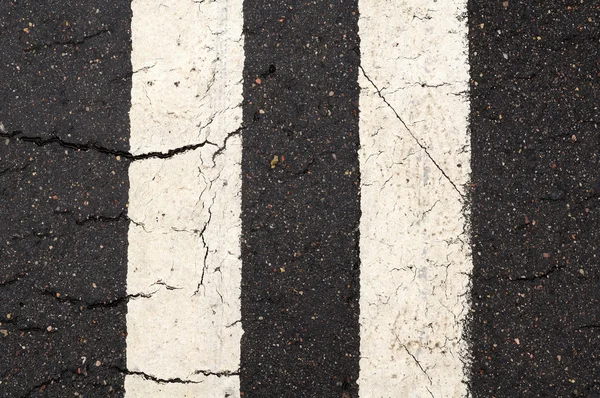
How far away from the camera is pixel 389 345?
2361 millimetres

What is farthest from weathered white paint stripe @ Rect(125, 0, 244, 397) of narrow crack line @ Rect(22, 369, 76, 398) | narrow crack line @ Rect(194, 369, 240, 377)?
narrow crack line @ Rect(22, 369, 76, 398)

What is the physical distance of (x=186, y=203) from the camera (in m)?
2.47

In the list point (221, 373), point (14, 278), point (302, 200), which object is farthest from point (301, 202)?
point (14, 278)

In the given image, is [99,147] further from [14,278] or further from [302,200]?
[302,200]

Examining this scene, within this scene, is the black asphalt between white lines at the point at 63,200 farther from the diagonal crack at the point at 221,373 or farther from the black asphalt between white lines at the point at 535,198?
the black asphalt between white lines at the point at 535,198

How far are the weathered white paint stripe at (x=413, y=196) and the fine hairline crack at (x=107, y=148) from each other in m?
0.69

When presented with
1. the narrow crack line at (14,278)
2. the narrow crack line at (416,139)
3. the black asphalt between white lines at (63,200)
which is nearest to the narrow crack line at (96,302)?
the black asphalt between white lines at (63,200)

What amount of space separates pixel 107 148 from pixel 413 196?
1.46 m

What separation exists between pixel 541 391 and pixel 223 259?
153 cm

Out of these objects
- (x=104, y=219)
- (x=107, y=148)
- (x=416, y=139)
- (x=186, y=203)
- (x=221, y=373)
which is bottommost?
(x=221, y=373)

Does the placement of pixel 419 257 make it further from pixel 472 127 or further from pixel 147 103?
pixel 147 103

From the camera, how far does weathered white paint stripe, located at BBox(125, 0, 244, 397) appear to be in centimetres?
244

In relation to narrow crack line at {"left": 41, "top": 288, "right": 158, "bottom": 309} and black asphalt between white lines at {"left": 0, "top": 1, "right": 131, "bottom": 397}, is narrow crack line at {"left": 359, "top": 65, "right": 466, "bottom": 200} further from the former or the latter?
narrow crack line at {"left": 41, "top": 288, "right": 158, "bottom": 309}

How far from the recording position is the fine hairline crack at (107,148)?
2479mm
